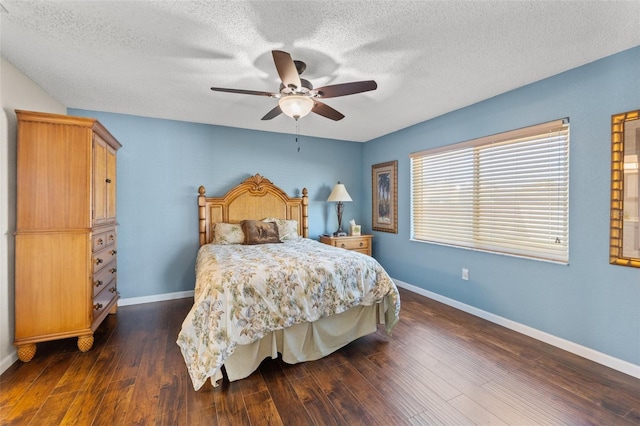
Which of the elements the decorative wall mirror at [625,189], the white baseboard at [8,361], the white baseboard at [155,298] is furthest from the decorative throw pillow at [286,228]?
the decorative wall mirror at [625,189]

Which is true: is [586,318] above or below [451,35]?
below

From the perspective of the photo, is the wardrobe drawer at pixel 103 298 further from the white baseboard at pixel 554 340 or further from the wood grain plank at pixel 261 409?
the white baseboard at pixel 554 340

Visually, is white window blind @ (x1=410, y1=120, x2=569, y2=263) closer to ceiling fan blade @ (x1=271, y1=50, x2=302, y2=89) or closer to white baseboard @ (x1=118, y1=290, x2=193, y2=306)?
ceiling fan blade @ (x1=271, y1=50, x2=302, y2=89)

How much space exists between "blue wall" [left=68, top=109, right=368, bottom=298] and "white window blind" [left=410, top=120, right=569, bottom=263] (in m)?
2.32

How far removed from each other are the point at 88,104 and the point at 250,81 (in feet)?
7.14

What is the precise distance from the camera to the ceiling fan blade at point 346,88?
2.07 m

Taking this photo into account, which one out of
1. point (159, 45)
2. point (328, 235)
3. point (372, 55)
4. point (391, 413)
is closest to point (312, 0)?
point (372, 55)

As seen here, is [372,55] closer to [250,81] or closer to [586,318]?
[250,81]

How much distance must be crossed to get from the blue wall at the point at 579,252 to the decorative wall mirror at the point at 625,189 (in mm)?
51

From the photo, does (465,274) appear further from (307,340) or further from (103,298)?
(103,298)

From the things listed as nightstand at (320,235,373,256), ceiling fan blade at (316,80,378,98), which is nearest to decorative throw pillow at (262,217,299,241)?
nightstand at (320,235,373,256)

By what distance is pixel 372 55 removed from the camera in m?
2.19

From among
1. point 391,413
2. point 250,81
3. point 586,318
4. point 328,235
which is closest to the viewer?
point 391,413

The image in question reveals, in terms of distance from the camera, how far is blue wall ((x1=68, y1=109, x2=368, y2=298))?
3.62m
